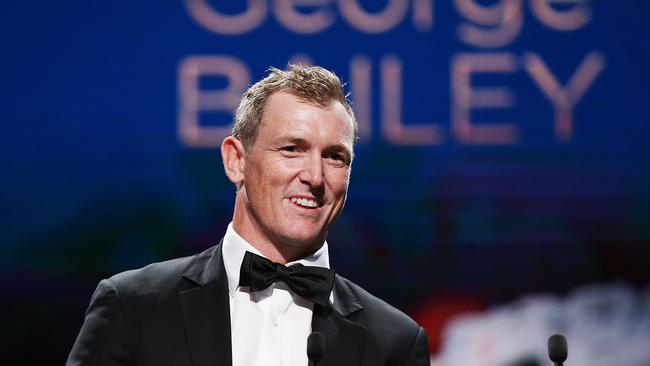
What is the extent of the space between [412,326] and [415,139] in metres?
1.62

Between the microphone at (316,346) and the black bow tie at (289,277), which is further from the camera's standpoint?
the black bow tie at (289,277)

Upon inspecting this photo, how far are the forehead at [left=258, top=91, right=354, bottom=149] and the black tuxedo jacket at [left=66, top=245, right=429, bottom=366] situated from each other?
12.3 inches

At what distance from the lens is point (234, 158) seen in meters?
2.26

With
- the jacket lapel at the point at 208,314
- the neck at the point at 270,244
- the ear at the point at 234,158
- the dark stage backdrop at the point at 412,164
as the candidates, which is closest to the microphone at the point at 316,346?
the jacket lapel at the point at 208,314

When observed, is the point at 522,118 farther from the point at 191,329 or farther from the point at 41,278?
the point at 191,329

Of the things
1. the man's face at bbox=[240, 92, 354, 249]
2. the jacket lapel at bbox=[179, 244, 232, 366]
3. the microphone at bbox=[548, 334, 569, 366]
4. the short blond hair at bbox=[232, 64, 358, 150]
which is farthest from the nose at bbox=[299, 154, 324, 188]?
the microphone at bbox=[548, 334, 569, 366]

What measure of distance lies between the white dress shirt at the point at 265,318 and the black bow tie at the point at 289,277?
0.14ft

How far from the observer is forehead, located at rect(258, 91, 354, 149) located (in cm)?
214

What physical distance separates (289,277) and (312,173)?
23 cm

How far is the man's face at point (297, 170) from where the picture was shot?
2.12 metres

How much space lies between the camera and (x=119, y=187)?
3.81 meters

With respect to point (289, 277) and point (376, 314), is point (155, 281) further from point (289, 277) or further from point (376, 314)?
point (376, 314)

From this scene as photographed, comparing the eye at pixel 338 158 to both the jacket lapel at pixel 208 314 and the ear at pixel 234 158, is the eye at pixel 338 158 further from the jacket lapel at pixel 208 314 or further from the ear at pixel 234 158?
the jacket lapel at pixel 208 314

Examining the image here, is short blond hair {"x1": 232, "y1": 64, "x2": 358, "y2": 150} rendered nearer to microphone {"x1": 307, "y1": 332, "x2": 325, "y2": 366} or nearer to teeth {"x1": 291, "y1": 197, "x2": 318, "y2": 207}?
teeth {"x1": 291, "y1": 197, "x2": 318, "y2": 207}
